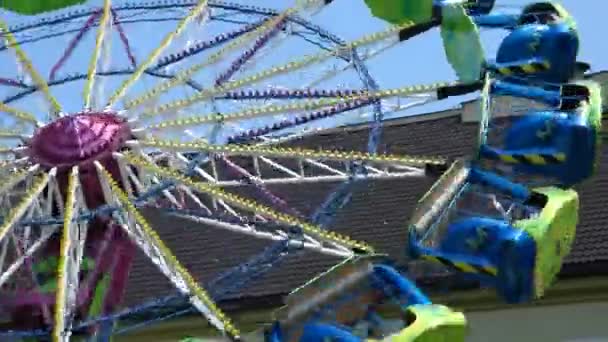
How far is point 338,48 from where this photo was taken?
1394 cm

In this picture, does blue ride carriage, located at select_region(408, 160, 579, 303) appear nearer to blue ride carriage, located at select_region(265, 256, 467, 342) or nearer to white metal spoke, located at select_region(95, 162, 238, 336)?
blue ride carriage, located at select_region(265, 256, 467, 342)

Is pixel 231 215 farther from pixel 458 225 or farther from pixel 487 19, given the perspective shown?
pixel 487 19

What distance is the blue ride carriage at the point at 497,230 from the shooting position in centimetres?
1045

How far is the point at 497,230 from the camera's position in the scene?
418 inches

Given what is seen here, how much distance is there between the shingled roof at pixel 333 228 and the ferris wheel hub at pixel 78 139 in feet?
11.0

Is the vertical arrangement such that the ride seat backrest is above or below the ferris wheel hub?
below

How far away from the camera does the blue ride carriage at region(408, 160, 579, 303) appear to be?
1045cm

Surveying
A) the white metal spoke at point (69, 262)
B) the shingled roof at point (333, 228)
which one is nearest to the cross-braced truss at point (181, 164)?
the white metal spoke at point (69, 262)

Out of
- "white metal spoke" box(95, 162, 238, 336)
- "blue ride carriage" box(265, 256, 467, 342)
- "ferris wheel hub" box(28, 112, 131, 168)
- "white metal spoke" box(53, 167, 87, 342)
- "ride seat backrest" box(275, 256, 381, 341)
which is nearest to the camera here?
"blue ride carriage" box(265, 256, 467, 342)

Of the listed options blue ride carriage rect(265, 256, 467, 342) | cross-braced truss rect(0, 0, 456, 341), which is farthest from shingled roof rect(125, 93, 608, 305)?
blue ride carriage rect(265, 256, 467, 342)

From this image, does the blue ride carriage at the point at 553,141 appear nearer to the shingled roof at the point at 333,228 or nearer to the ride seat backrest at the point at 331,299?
the ride seat backrest at the point at 331,299

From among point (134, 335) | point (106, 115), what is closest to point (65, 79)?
point (106, 115)

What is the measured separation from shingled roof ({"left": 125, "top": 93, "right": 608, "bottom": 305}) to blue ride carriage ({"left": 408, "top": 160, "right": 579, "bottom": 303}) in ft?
14.3

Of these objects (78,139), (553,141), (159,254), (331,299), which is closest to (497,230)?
(331,299)
